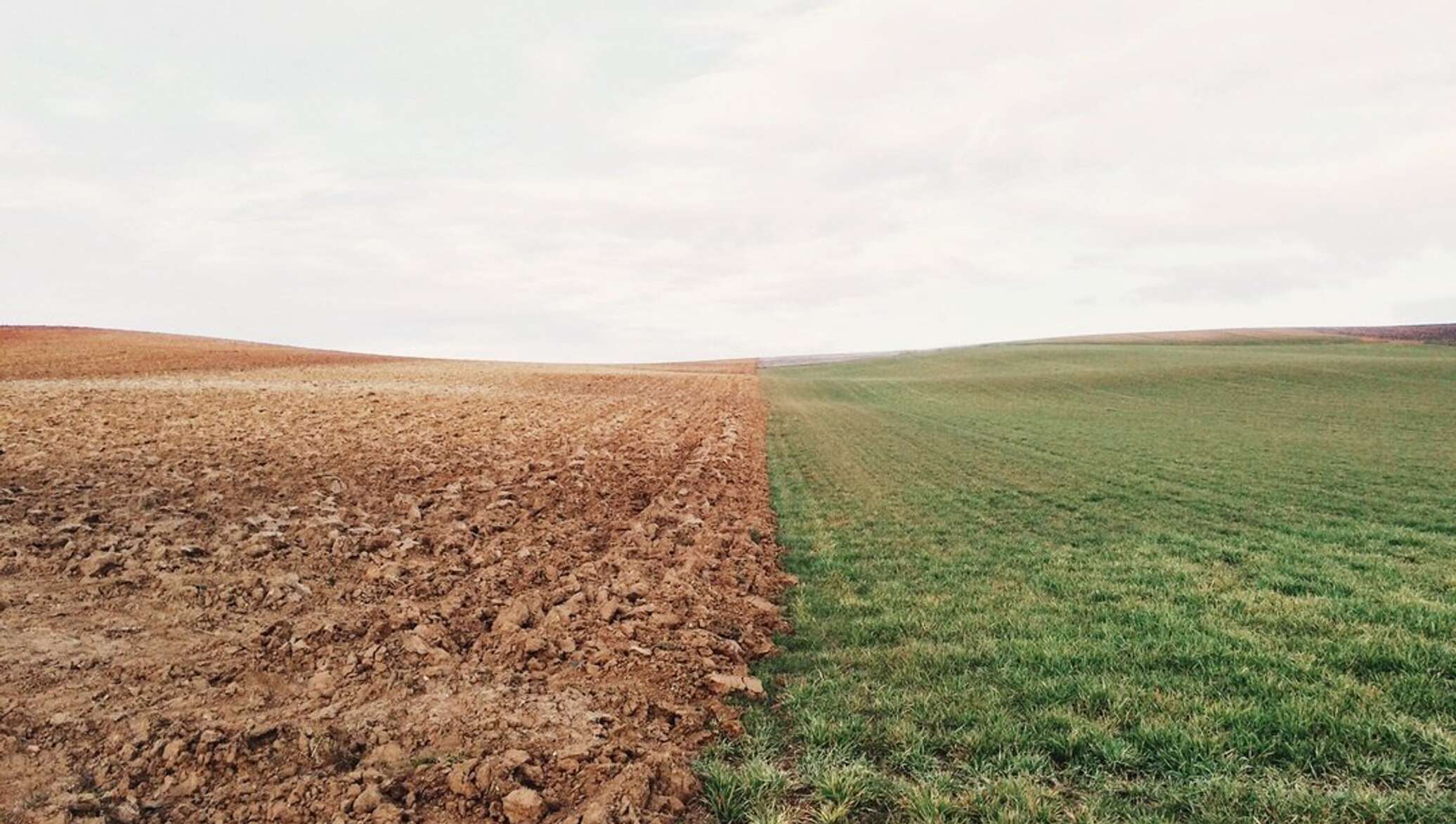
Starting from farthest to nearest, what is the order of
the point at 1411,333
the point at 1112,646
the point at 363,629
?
the point at 1411,333 < the point at 363,629 < the point at 1112,646

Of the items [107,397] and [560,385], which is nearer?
[107,397]

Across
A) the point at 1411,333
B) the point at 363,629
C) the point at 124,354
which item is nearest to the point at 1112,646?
the point at 363,629

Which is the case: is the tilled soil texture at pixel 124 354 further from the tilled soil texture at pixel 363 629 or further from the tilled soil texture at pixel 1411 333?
the tilled soil texture at pixel 1411 333

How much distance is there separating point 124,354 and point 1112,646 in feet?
201

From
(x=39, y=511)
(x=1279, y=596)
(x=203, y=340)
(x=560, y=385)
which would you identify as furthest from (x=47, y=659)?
(x=203, y=340)

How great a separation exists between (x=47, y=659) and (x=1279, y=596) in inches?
457

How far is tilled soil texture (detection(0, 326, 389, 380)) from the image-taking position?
41.6 meters

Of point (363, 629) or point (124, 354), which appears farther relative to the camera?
point (124, 354)

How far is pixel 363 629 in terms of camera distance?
281 inches

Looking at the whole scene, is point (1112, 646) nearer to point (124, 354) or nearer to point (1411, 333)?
point (124, 354)

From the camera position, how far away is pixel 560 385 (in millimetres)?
42062

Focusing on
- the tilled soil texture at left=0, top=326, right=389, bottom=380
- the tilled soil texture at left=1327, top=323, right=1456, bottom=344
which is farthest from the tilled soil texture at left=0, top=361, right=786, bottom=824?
the tilled soil texture at left=1327, top=323, right=1456, bottom=344

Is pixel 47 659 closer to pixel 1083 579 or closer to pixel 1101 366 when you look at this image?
pixel 1083 579

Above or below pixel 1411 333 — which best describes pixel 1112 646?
below
